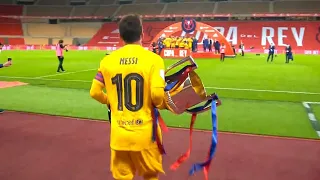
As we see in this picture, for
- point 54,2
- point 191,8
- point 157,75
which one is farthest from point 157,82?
point 54,2

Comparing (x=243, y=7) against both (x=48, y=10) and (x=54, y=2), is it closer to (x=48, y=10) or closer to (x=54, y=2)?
(x=48, y=10)

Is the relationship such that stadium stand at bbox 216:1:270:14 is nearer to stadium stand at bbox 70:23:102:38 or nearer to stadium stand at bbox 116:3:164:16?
stadium stand at bbox 116:3:164:16

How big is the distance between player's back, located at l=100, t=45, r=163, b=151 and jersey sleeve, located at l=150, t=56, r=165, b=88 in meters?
0.02

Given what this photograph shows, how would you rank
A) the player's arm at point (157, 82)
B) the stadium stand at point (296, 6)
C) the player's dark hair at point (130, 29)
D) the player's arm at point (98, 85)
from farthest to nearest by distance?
the stadium stand at point (296, 6), the player's arm at point (98, 85), the player's dark hair at point (130, 29), the player's arm at point (157, 82)

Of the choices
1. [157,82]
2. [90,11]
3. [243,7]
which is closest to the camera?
[157,82]

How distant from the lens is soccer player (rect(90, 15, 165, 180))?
10.6ft

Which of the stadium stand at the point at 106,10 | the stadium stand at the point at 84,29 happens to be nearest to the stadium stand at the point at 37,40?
the stadium stand at the point at 84,29

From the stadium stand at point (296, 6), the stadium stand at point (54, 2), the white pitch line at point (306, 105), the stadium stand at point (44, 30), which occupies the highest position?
the stadium stand at point (54, 2)

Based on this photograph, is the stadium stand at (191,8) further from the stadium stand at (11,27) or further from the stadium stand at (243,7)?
the stadium stand at (11,27)

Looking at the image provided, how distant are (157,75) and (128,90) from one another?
327 mm

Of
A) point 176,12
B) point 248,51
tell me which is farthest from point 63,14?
point 248,51

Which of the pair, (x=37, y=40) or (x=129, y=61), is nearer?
(x=129, y=61)

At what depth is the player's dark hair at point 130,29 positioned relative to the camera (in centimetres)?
332

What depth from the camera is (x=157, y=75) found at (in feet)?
10.5
